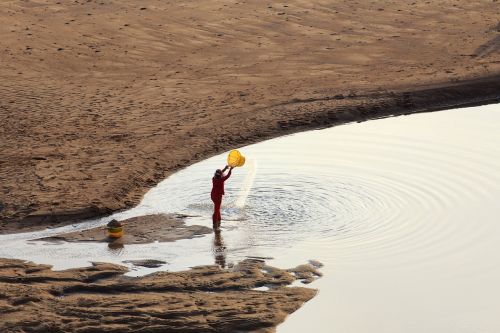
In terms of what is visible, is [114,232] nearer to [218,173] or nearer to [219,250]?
[219,250]

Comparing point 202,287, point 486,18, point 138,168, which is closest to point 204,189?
point 138,168

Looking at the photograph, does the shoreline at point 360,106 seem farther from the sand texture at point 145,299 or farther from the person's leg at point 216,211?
the sand texture at point 145,299

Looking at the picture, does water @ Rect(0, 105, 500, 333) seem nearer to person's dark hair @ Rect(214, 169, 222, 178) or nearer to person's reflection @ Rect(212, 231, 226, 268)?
person's reflection @ Rect(212, 231, 226, 268)

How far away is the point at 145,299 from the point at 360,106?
10.9m

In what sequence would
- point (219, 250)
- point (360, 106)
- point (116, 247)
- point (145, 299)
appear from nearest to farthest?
point (145, 299) < point (219, 250) < point (116, 247) < point (360, 106)

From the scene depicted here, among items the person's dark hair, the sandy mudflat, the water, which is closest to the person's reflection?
the water

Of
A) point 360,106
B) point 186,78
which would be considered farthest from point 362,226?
point 186,78

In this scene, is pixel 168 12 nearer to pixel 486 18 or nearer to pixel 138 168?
pixel 486 18

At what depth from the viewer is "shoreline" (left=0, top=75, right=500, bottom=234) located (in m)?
21.6

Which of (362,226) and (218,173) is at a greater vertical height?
A: (218,173)

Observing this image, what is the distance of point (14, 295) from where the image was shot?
43.7ft

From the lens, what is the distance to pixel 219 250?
1510 centimetres

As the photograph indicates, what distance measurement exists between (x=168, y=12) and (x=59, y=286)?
17.3 m

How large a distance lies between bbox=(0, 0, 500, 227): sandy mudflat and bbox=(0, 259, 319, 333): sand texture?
2.80 metres
